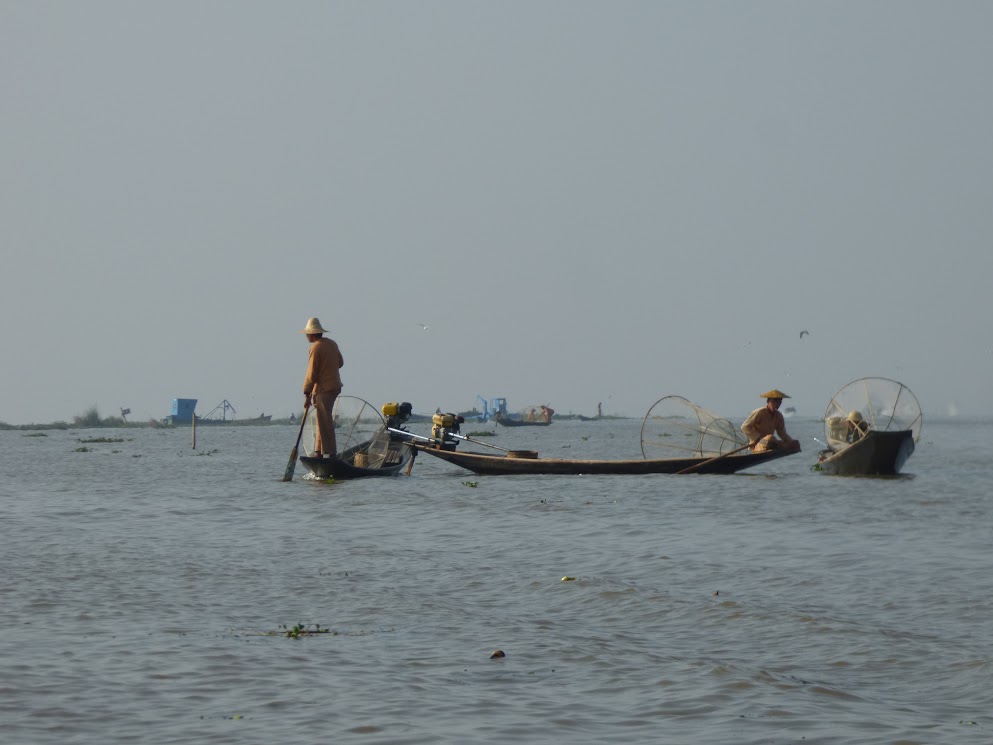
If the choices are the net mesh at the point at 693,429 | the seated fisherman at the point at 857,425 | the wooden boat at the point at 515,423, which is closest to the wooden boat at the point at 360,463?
the net mesh at the point at 693,429

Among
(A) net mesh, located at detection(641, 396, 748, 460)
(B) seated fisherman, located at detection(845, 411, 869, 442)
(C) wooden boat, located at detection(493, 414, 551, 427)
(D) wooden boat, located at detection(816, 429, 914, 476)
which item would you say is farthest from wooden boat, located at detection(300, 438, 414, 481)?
(C) wooden boat, located at detection(493, 414, 551, 427)

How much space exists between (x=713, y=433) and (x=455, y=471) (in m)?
7.00

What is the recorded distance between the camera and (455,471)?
3006cm

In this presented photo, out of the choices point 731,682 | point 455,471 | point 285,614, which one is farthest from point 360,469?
point 731,682

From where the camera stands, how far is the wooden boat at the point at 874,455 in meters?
26.0

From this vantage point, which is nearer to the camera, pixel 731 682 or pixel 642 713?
pixel 642 713

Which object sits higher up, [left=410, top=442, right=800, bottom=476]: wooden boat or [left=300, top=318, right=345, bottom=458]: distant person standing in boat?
[left=300, top=318, right=345, bottom=458]: distant person standing in boat

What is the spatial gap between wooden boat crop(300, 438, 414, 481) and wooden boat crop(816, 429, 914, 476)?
995 centimetres

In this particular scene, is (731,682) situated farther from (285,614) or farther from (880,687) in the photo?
(285,614)

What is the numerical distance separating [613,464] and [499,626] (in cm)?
1737

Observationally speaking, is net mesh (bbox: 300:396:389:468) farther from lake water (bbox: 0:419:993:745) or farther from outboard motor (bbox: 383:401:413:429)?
lake water (bbox: 0:419:993:745)

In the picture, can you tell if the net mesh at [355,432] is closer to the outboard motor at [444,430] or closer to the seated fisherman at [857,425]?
the outboard motor at [444,430]

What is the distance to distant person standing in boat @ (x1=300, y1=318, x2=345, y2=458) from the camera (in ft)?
76.5

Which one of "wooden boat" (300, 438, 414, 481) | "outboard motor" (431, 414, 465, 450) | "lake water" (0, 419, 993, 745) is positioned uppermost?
"outboard motor" (431, 414, 465, 450)
